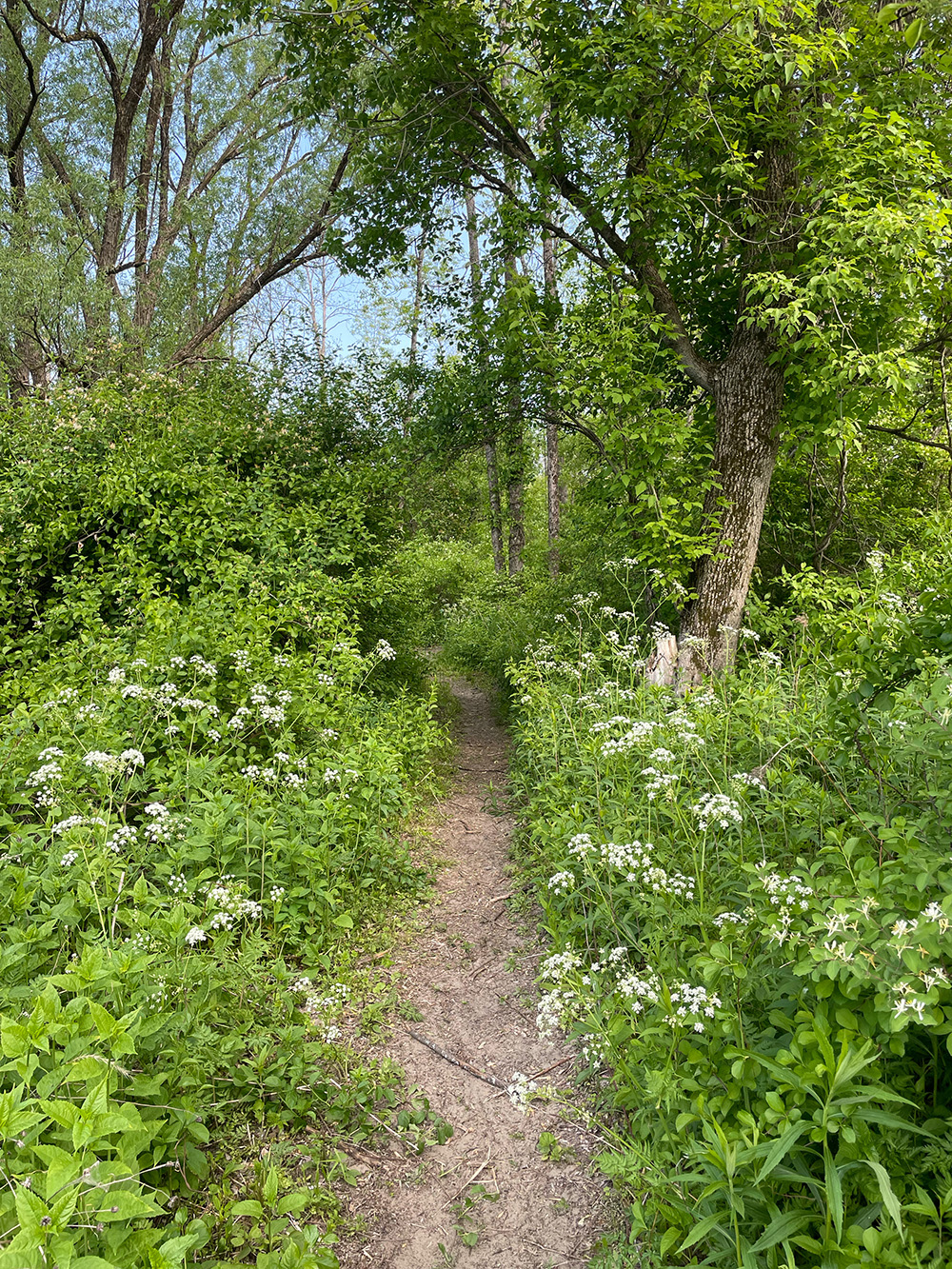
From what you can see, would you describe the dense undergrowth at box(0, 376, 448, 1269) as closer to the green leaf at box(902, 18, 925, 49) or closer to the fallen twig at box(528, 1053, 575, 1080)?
the fallen twig at box(528, 1053, 575, 1080)

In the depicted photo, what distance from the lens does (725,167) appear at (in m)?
5.83

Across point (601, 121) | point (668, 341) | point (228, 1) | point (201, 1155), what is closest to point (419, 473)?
point (668, 341)

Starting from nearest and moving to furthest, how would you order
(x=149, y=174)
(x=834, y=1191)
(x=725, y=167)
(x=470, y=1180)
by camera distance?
(x=834, y=1191) < (x=470, y=1180) < (x=725, y=167) < (x=149, y=174)

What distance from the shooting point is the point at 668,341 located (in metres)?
7.39

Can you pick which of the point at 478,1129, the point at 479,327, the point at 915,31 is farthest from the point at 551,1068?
the point at 479,327

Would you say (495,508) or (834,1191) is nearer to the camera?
(834,1191)

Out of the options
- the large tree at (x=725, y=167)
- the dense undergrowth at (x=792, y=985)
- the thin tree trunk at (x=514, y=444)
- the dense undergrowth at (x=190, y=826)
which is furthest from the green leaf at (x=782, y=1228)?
the thin tree trunk at (x=514, y=444)

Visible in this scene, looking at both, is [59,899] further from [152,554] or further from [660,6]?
[660,6]

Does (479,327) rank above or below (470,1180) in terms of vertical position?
above

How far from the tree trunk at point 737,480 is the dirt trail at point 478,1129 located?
3486 millimetres

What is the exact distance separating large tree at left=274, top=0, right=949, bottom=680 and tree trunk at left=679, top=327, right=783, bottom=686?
0.02 meters

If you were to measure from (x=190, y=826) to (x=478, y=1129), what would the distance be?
2015 mm

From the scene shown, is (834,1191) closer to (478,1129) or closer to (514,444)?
(478,1129)

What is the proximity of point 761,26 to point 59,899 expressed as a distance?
833 centimetres
